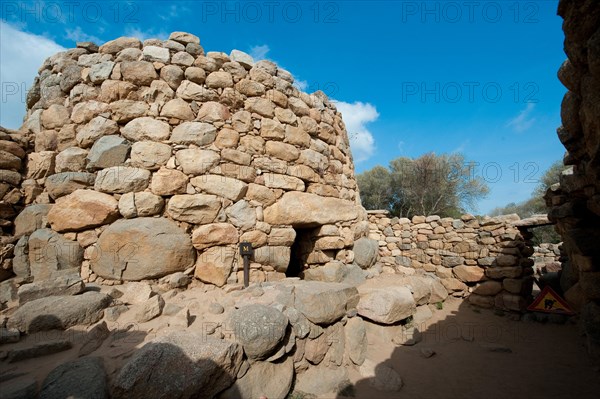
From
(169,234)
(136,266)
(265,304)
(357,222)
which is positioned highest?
(357,222)

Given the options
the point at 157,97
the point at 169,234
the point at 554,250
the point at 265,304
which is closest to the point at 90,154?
the point at 157,97

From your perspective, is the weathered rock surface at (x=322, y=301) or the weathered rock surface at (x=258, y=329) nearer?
the weathered rock surface at (x=258, y=329)

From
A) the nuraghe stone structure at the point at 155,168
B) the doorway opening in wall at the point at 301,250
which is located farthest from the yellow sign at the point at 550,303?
the doorway opening in wall at the point at 301,250

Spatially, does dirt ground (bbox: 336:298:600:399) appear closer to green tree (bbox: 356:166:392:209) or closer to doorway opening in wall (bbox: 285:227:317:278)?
doorway opening in wall (bbox: 285:227:317:278)

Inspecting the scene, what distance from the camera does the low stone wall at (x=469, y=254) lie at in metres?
5.80

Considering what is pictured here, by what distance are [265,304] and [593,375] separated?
4.34 metres

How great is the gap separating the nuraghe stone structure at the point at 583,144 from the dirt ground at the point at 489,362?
23.8 inches

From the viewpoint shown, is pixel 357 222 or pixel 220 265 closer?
pixel 220 265

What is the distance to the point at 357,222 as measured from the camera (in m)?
5.41

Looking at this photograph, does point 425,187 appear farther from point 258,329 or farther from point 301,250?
point 258,329

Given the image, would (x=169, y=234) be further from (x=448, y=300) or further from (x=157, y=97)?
(x=448, y=300)

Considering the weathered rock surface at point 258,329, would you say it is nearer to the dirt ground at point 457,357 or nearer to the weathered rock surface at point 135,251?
the dirt ground at point 457,357

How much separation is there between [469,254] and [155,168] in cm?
666

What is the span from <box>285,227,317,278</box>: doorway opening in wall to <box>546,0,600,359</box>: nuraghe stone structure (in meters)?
3.34
